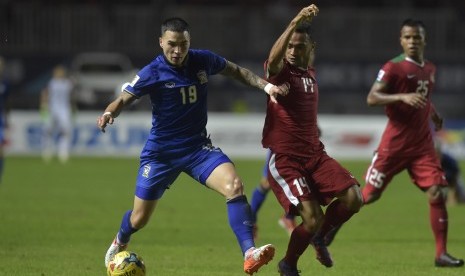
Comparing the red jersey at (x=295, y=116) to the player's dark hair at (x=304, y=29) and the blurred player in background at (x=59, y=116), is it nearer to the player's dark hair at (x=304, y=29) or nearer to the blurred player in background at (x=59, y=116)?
the player's dark hair at (x=304, y=29)

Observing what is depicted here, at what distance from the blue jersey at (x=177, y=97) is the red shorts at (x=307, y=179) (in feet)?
2.62

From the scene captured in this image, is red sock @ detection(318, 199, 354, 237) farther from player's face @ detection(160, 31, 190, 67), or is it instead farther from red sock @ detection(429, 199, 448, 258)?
player's face @ detection(160, 31, 190, 67)

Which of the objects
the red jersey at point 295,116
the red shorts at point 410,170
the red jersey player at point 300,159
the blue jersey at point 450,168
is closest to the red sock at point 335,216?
Answer: the red jersey player at point 300,159

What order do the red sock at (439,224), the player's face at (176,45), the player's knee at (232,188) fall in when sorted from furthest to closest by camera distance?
the red sock at (439,224)
the player's face at (176,45)
the player's knee at (232,188)

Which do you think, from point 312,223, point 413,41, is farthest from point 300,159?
point 413,41

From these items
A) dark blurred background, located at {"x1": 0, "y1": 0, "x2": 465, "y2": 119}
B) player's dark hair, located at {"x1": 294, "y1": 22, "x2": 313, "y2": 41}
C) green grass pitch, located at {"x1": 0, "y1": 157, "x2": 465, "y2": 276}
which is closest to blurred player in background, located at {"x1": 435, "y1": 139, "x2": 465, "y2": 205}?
green grass pitch, located at {"x1": 0, "y1": 157, "x2": 465, "y2": 276}

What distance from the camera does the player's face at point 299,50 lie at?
378 inches

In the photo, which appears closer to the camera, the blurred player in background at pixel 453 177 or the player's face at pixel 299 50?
the player's face at pixel 299 50

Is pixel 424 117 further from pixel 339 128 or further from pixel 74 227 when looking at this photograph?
pixel 339 128

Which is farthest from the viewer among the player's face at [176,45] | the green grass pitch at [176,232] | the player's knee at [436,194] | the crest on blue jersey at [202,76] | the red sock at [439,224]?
the player's knee at [436,194]

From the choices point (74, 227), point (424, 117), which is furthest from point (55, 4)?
point (424, 117)

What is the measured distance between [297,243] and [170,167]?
4.48 feet

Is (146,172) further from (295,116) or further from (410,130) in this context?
(410,130)

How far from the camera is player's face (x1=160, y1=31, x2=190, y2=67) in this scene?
31.5 ft
